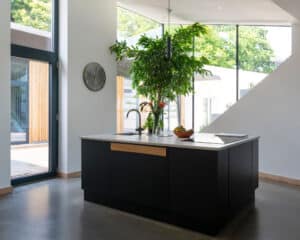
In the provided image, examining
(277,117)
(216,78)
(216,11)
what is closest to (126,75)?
(216,78)

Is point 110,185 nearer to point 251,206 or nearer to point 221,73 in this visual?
point 251,206

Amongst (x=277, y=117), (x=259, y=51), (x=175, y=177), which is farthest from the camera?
(x=259, y=51)

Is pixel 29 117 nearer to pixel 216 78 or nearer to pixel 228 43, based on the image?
pixel 216 78

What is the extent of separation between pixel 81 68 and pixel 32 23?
1.06m

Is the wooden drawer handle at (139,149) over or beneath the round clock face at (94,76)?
beneath

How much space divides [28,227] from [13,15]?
3.23 meters

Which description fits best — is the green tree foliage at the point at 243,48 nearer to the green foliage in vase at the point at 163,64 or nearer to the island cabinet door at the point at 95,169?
the green foliage in vase at the point at 163,64

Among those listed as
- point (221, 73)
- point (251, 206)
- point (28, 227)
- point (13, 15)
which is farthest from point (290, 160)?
point (13, 15)

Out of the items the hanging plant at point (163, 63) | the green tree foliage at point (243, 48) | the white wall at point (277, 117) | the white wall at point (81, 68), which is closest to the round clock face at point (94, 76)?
the white wall at point (81, 68)

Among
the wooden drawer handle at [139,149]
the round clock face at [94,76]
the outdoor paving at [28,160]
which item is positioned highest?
the round clock face at [94,76]

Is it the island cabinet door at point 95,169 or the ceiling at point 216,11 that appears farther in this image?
the ceiling at point 216,11

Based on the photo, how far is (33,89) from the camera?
16.7 ft

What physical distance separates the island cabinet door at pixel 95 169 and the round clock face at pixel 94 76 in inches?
75.4

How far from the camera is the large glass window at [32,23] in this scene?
15.6 ft
